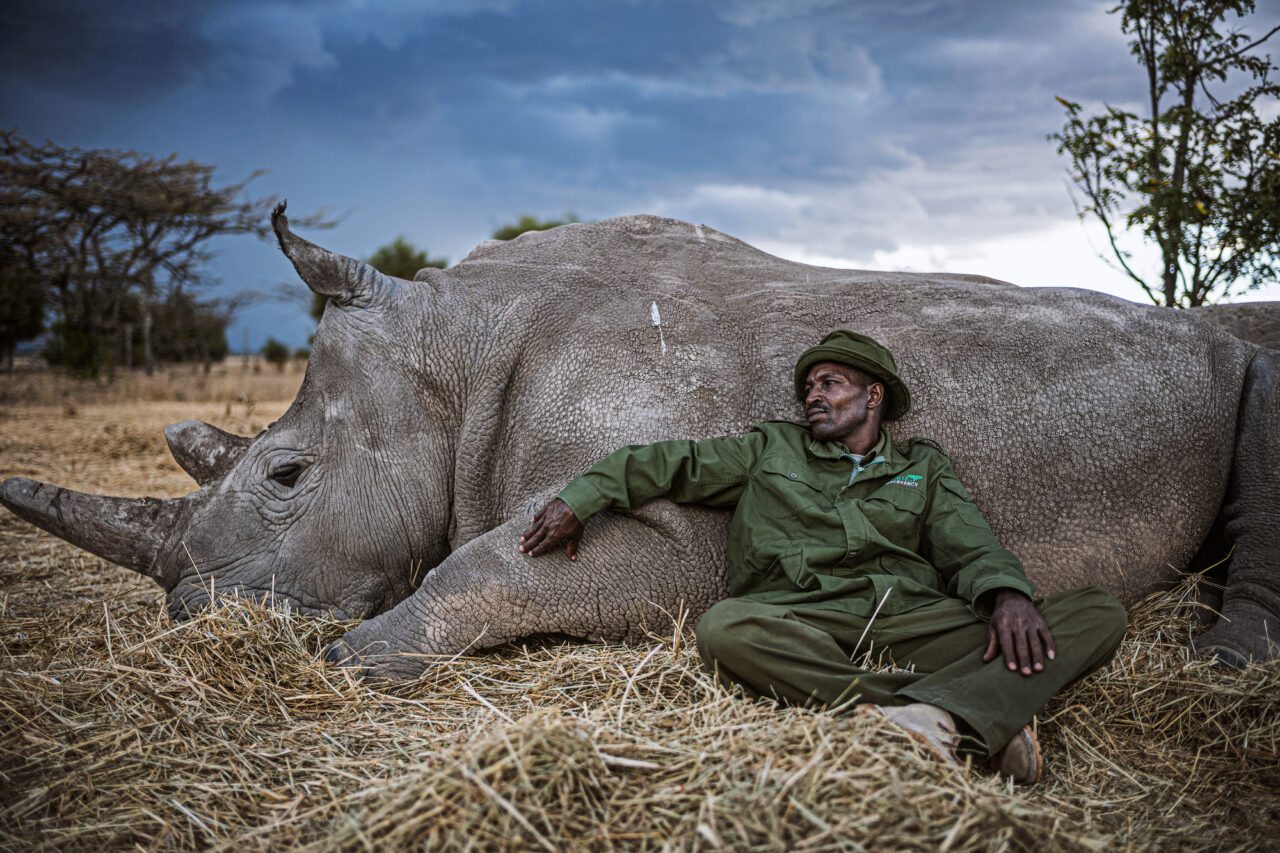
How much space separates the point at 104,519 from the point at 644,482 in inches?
95.1

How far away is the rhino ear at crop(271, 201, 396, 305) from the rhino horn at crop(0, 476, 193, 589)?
3.76 feet

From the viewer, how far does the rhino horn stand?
144 inches

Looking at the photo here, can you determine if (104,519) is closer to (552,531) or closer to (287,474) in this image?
(287,474)

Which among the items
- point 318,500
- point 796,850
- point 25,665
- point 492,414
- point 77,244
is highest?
point 77,244

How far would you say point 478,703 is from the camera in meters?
2.86

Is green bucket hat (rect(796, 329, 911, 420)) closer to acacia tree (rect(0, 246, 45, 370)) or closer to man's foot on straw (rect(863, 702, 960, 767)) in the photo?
man's foot on straw (rect(863, 702, 960, 767))

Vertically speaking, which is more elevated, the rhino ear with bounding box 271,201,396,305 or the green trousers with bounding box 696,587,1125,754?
the rhino ear with bounding box 271,201,396,305

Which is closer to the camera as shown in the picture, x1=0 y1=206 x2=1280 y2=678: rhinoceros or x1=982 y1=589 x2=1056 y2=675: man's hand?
x1=982 y1=589 x2=1056 y2=675: man's hand

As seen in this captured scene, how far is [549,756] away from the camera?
2109 millimetres

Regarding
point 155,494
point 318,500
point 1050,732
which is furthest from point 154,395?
point 1050,732

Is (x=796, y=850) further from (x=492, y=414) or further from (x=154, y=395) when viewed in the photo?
(x=154, y=395)

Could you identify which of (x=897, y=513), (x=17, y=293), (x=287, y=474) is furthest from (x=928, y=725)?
(x=17, y=293)

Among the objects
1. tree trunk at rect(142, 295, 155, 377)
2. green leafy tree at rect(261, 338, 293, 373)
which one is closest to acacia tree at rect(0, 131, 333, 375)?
tree trunk at rect(142, 295, 155, 377)

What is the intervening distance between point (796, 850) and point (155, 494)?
6.68m
